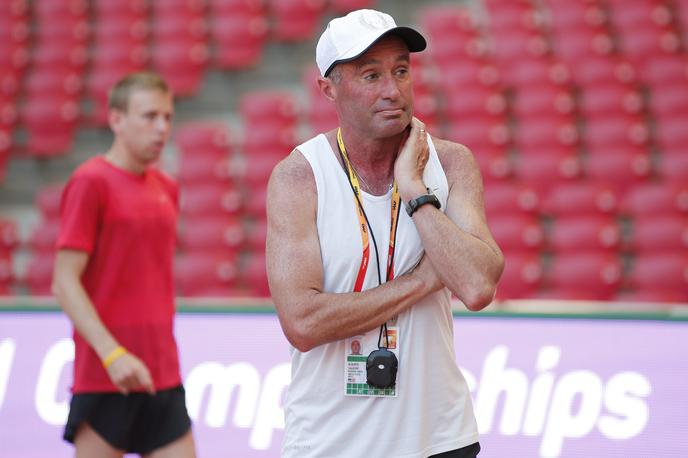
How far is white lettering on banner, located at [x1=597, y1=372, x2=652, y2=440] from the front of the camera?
3979 millimetres

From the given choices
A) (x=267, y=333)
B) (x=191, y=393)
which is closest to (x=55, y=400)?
(x=191, y=393)

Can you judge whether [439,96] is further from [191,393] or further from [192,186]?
[191,393]

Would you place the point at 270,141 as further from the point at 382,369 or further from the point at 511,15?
the point at 382,369

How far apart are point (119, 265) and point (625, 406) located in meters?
2.18

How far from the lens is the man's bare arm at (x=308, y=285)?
7.45ft

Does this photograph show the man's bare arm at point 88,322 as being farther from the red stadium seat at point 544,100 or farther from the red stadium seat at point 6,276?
the red stadium seat at point 544,100

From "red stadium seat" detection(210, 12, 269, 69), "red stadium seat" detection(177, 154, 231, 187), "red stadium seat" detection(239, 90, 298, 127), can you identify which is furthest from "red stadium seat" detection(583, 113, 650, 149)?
"red stadium seat" detection(210, 12, 269, 69)

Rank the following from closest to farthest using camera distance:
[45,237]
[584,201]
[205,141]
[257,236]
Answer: [584,201]
[257,236]
[45,237]
[205,141]

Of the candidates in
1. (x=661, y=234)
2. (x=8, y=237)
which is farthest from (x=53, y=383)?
(x=8, y=237)

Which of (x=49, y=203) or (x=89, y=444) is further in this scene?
(x=49, y=203)

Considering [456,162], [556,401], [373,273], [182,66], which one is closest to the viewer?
[373,273]

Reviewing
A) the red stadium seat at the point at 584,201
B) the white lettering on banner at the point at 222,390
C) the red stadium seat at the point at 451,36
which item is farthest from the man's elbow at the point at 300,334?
the red stadium seat at the point at 451,36

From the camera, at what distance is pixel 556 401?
4.12 m

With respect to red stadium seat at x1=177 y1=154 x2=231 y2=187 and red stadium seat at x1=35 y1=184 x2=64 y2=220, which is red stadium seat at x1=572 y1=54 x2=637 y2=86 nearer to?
red stadium seat at x1=177 y1=154 x2=231 y2=187
